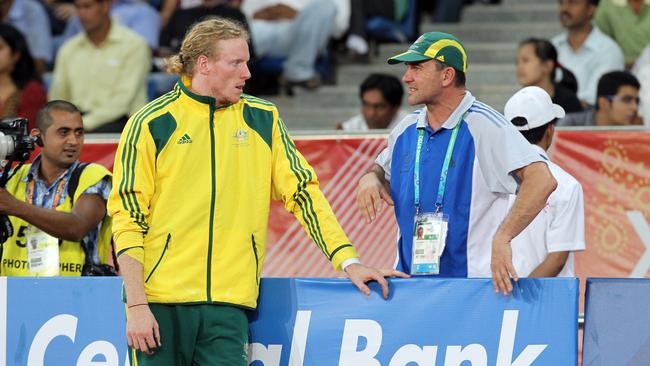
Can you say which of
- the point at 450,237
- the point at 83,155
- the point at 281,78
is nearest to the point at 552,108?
the point at 450,237

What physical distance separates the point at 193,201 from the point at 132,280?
1.32ft

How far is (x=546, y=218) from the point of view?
625 centimetres

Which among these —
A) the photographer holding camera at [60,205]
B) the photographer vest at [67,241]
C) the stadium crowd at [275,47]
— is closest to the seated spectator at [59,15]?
the stadium crowd at [275,47]

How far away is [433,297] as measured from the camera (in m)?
5.42

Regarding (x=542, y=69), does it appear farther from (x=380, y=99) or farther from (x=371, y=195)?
(x=371, y=195)

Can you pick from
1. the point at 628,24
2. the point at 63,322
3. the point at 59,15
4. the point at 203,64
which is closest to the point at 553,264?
the point at 203,64

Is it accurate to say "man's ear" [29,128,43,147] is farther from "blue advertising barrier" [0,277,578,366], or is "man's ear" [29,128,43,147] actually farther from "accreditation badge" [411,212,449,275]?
"accreditation badge" [411,212,449,275]

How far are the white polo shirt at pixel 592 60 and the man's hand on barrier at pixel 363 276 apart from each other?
508cm

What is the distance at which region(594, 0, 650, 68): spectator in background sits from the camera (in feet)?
34.3

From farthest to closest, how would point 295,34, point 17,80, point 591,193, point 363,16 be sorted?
1. point 363,16
2. point 295,34
3. point 17,80
4. point 591,193

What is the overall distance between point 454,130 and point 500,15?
6.60 m

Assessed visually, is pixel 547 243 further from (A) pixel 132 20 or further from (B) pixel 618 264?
(A) pixel 132 20

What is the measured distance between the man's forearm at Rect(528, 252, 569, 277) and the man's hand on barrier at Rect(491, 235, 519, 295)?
931 millimetres

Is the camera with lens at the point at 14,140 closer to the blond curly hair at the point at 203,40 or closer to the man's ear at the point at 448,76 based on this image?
the blond curly hair at the point at 203,40
